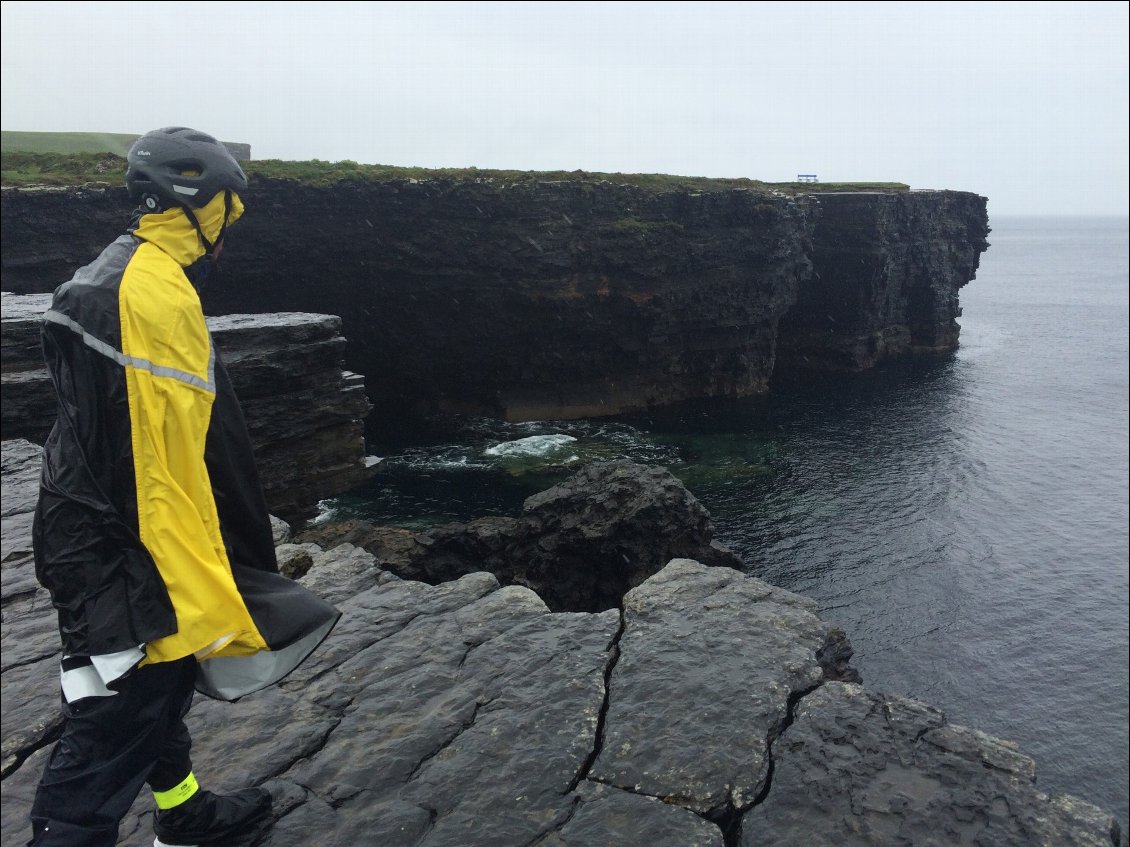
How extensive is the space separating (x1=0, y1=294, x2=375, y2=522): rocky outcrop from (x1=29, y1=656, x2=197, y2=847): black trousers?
15459mm

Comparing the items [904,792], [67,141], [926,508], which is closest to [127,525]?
[904,792]

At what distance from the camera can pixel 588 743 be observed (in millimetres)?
4184

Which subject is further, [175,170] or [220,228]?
[220,228]

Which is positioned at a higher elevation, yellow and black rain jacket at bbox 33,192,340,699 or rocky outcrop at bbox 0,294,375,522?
yellow and black rain jacket at bbox 33,192,340,699

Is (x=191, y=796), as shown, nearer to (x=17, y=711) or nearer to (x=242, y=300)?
(x=17, y=711)

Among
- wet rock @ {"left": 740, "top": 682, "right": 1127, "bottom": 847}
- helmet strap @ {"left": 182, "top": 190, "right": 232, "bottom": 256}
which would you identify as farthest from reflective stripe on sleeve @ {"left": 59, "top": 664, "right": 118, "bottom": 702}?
wet rock @ {"left": 740, "top": 682, "right": 1127, "bottom": 847}

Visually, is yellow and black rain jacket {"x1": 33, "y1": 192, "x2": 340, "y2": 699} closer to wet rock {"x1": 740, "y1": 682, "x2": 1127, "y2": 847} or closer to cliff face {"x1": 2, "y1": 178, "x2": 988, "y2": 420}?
wet rock {"x1": 740, "y1": 682, "x2": 1127, "y2": 847}

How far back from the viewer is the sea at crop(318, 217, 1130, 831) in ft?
62.3

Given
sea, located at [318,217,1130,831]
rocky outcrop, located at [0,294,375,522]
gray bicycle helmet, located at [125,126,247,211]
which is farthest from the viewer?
sea, located at [318,217,1130,831]

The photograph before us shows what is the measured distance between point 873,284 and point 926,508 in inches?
1162

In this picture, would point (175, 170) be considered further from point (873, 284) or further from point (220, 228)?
point (873, 284)

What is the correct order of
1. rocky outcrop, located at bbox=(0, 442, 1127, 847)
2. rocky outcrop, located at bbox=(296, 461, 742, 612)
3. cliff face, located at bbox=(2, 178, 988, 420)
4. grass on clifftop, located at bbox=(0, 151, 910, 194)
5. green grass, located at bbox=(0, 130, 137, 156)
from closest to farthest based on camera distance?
1. rocky outcrop, located at bbox=(0, 442, 1127, 847)
2. rocky outcrop, located at bbox=(296, 461, 742, 612)
3. grass on clifftop, located at bbox=(0, 151, 910, 194)
4. cliff face, located at bbox=(2, 178, 988, 420)
5. green grass, located at bbox=(0, 130, 137, 156)

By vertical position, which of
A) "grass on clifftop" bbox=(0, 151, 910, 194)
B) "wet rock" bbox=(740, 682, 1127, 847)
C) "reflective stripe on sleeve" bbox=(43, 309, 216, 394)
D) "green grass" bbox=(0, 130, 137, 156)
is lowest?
"wet rock" bbox=(740, 682, 1127, 847)

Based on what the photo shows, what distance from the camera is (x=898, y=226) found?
55062 millimetres
